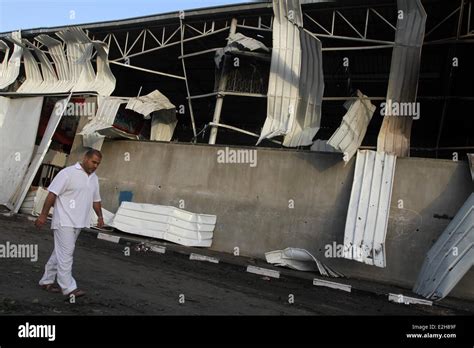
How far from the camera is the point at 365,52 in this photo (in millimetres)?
15453

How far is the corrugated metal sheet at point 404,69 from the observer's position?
1109 cm

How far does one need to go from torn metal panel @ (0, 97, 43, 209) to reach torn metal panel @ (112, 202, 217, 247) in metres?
4.95

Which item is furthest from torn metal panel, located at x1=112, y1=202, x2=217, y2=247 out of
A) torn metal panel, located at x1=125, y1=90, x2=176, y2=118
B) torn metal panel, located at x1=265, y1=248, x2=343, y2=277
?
torn metal panel, located at x1=125, y1=90, x2=176, y2=118

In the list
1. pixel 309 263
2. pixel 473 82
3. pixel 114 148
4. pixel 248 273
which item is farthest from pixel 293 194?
pixel 473 82

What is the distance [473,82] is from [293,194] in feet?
30.4

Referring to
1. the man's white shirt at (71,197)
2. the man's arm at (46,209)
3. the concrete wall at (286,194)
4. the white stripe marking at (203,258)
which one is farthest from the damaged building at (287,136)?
the man's arm at (46,209)

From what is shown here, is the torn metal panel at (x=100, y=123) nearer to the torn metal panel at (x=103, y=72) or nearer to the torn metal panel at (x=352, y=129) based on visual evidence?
the torn metal panel at (x=103, y=72)

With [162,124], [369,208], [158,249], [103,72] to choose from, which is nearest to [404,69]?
[369,208]

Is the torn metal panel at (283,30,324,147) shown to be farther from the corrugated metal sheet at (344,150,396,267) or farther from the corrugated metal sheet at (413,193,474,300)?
the corrugated metal sheet at (413,193,474,300)

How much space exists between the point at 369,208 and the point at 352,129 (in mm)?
2020

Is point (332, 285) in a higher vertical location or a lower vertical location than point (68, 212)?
lower

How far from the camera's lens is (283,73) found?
13.4m

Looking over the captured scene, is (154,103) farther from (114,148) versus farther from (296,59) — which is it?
(296,59)

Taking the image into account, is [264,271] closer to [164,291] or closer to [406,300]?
[406,300]
